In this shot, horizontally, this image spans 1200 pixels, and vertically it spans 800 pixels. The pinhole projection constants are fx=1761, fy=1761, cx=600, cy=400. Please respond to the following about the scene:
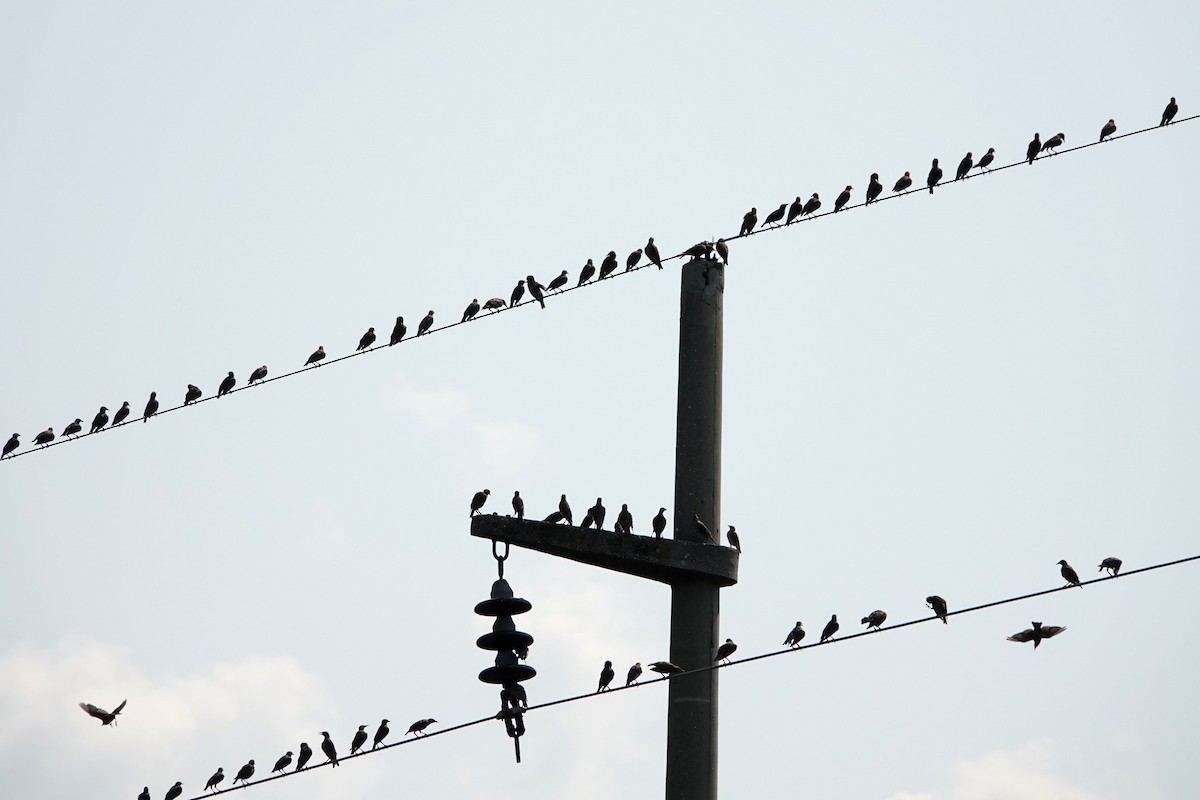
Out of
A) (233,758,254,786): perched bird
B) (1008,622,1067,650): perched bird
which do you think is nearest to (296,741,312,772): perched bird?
(233,758,254,786): perched bird

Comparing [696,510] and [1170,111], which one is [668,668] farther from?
[1170,111]

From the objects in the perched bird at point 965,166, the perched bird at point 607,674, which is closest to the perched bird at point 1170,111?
the perched bird at point 965,166

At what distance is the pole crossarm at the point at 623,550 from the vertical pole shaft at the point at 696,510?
132 millimetres

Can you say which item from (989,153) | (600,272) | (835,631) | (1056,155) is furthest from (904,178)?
(1056,155)

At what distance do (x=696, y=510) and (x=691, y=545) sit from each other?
1.07ft

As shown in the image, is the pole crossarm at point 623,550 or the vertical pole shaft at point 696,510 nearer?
the vertical pole shaft at point 696,510

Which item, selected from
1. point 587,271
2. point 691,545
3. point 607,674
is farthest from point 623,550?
point 587,271

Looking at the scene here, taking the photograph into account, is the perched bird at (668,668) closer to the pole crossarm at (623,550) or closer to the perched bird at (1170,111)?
the pole crossarm at (623,550)

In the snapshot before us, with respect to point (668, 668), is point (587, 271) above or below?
above

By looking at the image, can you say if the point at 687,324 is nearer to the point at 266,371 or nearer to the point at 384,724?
the point at 384,724

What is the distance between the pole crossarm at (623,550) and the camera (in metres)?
→ 9.46

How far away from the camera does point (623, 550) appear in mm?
9688

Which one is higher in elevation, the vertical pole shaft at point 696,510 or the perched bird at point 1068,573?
the perched bird at point 1068,573

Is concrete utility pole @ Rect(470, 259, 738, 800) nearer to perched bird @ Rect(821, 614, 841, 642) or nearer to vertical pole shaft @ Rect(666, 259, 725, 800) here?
vertical pole shaft @ Rect(666, 259, 725, 800)
